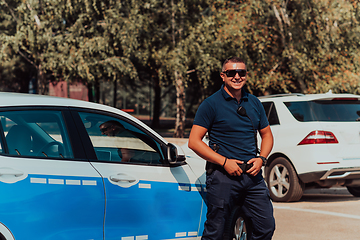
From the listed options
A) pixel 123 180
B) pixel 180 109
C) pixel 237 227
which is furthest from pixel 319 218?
pixel 180 109

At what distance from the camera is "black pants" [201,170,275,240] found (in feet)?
11.6

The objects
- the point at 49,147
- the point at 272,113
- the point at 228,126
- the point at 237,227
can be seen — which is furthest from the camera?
the point at 272,113

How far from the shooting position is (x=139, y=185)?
361 cm

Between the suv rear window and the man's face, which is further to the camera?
the suv rear window

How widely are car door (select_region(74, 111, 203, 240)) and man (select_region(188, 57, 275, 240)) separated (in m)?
0.34

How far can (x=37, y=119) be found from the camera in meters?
3.46

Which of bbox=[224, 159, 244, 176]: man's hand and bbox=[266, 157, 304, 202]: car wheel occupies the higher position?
bbox=[224, 159, 244, 176]: man's hand

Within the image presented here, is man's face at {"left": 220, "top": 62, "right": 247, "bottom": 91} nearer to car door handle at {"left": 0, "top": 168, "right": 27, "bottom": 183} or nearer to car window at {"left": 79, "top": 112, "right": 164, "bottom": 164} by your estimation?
car window at {"left": 79, "top": 112, "right": 164, "bottom": 164}

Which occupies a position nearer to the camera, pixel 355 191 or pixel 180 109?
pixel 355 191

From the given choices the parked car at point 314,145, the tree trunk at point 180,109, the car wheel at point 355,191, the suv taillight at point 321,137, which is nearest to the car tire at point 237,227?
the parked car at point 314,145

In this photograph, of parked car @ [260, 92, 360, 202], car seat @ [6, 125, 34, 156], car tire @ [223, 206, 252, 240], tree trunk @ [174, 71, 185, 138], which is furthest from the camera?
tree trunk @ [174, 71, 185, 138]

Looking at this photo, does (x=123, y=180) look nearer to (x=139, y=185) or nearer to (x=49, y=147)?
(x=139, y=185)

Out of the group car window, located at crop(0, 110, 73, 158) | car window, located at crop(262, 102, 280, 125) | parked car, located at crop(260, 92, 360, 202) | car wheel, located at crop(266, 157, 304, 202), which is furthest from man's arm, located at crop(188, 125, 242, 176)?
car window, located at crop(262, 102, 280, 125)

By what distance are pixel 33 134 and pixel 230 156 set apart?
4.93ft
